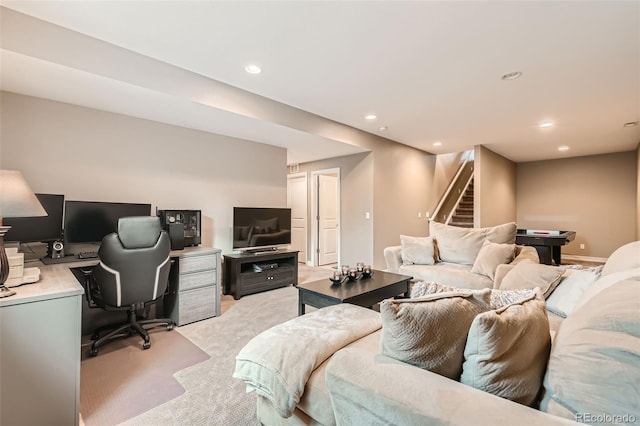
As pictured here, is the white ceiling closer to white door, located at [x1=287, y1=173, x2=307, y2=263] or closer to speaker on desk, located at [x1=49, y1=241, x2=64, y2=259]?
speaker on desk, located at [x1=49, y1=241, x2=64, y2=259]

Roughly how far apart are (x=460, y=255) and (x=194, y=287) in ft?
10.4

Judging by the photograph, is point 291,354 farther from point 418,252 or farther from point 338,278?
point 418,252

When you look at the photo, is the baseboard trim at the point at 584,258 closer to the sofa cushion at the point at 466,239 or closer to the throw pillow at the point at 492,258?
the sofa cushion at the point at 466,239

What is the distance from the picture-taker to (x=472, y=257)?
11.9ft

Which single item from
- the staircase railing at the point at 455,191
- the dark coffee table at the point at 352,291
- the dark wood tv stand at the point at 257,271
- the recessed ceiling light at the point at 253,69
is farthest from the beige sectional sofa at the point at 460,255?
the staircase railing at the point at 455,191

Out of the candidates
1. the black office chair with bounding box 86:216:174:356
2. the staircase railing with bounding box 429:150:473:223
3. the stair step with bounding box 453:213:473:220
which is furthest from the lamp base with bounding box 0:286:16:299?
the stair step with bounding box 453:213:473:220

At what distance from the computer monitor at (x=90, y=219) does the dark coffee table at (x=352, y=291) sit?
200 cm

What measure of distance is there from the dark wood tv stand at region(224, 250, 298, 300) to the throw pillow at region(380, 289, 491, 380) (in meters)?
3.21

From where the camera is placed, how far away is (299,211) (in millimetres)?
6605

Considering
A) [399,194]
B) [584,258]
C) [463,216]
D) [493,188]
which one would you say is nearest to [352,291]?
[399,194]

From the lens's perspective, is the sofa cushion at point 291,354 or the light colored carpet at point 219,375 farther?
the light colored carpet at point 219,375

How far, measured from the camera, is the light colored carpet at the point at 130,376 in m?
1.77

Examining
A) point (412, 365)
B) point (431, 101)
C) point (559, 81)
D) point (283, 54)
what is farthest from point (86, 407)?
point (559, 81)

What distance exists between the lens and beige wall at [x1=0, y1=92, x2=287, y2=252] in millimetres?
2691
